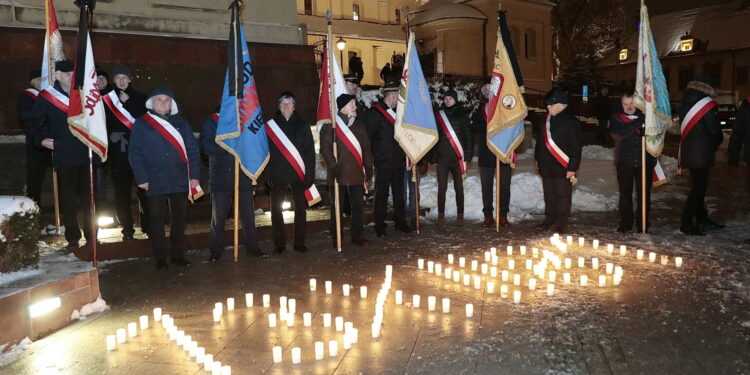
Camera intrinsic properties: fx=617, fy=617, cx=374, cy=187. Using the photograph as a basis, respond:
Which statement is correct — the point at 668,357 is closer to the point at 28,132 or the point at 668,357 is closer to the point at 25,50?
the point at 28,132

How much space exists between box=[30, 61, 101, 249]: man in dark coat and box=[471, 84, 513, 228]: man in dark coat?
581cm

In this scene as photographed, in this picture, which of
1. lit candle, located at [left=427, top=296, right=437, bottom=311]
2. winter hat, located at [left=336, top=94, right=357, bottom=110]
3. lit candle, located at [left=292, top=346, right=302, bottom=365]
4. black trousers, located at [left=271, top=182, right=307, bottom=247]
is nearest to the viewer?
lit candle, located at [left=292, top=346, right=302, bottom=365]

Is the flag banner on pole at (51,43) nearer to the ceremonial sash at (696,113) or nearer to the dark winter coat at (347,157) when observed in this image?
the dark winter coat at (347,157)

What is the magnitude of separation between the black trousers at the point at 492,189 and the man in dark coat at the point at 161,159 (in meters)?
4.73

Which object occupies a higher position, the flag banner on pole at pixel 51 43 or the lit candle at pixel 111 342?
the flag banner on pole at pixel 51 43

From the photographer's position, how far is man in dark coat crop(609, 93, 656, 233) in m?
8.98

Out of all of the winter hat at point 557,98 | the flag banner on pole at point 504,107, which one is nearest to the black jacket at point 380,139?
the flag banner on pole at point 504,107

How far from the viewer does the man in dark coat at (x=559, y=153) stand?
9031mm

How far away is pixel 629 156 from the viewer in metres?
9.04

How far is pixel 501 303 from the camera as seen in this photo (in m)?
5.79

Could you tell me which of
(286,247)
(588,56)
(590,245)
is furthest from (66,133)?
(588,56)

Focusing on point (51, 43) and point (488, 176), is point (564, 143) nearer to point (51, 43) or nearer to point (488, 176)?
point (488, 176)

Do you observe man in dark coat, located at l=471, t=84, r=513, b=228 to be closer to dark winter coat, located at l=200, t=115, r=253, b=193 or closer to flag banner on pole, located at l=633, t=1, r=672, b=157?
flag banner on pole, located at l=633, t=1, r=672, b=157

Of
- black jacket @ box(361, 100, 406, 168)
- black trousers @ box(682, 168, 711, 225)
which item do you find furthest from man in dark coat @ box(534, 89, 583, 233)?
black jacket @ box(361, 100, 406, 168)
